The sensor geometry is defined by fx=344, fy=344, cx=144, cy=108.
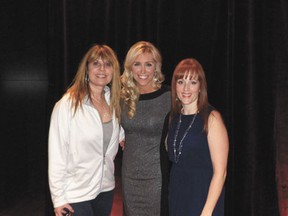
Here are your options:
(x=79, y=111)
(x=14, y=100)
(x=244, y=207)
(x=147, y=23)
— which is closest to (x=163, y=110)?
(x=79, y=111)

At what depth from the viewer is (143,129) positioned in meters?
2.21

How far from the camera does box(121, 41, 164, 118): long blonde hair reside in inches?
89.9

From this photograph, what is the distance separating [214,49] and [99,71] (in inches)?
43.7

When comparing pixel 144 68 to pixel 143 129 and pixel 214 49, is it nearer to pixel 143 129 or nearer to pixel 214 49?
pixel 143 129

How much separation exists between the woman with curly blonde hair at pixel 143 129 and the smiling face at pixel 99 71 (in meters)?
0.22

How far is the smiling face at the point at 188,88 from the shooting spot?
1889mm

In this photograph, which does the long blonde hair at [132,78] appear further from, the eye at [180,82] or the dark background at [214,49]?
the dark background at [214,49]

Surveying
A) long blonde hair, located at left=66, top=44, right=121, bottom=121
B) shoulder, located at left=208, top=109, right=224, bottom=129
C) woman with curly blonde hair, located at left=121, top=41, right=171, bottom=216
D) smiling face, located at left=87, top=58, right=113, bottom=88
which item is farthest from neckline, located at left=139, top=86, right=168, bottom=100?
shoulder, located at left=208, top=109, right=224, bottom=129

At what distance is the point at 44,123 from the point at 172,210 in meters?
1.69

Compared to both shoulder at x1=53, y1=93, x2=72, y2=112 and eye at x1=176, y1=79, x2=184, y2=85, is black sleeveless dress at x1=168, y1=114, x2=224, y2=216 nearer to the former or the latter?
eye at x1=176, y1=79, x2=184, y2=85

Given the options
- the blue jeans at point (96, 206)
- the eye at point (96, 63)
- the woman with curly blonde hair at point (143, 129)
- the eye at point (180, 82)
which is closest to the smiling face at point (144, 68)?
the woman with curly blonde hair at point (143, 129)

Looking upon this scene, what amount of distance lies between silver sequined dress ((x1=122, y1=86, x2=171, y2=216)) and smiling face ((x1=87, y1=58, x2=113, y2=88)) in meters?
0.29

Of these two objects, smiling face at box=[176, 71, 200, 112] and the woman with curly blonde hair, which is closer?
smiling face at box=[176, 71, 200, 112]

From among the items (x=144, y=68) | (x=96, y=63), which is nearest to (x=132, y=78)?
(x=144, y=68)
